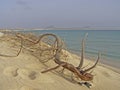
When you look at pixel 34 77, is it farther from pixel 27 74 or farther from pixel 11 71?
pixel 11 71

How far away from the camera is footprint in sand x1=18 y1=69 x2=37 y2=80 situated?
6871 mm

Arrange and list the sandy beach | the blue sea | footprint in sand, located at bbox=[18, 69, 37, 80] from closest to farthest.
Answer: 1. the sandy beach
2. footprint in sand, located at bbox=[18, 69, 37, 80]
3. the blue sea

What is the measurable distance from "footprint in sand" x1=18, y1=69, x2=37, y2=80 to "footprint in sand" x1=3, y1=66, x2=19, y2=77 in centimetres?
11

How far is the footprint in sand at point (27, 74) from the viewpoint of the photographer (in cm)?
687

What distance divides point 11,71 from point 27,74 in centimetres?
42

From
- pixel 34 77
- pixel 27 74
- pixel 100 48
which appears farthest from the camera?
pixel 100 48

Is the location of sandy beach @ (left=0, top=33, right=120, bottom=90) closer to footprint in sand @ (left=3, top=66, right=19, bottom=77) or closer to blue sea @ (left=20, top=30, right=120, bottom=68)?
footprint in sand @ (left=3, top=66, right=19, bottom=77)

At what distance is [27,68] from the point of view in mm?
7418

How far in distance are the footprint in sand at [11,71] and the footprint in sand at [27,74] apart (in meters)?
0.11

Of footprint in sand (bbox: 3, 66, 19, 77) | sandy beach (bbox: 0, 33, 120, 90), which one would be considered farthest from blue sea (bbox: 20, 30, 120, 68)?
footprint in sand (bbox: 3, 66, 19, 77)

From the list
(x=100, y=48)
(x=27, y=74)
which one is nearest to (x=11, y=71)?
(x=27, y=74)

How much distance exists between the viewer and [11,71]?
7.15 metres

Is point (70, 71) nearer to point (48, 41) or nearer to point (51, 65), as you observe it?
point (51, 65)

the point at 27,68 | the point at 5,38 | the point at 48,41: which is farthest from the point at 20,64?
the point at 5,38
